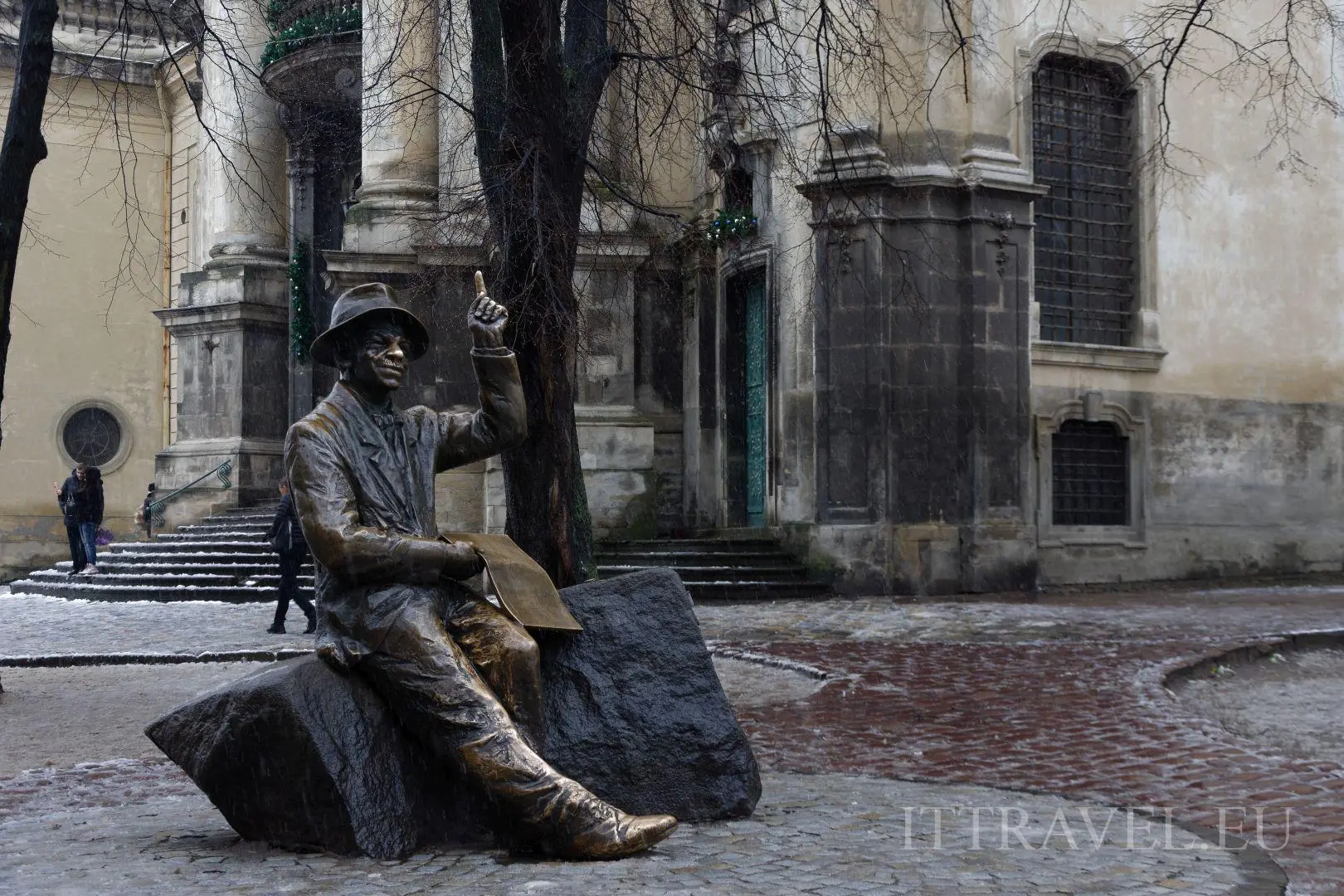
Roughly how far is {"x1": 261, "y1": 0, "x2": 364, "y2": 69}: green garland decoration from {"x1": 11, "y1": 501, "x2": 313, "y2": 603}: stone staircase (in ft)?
24.7

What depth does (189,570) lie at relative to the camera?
20734 mm

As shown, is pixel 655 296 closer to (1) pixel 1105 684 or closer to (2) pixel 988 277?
(2) pixel 988 277

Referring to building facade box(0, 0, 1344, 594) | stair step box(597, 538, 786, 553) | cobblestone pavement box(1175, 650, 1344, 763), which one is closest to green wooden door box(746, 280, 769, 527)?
building facade box(0, 0, 1344, 594)

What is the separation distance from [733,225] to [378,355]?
576 inches

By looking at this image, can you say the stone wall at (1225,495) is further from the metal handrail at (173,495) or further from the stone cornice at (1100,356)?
the metal handrail at (173,495)

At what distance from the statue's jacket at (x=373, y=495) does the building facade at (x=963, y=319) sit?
1065 centimetres

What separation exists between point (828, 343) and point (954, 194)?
8.12 feet

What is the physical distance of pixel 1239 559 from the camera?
70.1ft

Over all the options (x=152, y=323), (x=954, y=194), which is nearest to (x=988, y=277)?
(x=954, y=194)

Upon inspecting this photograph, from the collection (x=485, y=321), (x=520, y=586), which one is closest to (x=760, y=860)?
(x=520, y=586)

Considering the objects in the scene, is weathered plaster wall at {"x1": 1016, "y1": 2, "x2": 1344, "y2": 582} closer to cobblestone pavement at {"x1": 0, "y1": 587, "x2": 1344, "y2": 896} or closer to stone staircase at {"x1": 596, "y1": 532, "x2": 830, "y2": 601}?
cobblestone pavement at {"x1": 0, "y1": 587, "x2": 1344, "y2": 896}

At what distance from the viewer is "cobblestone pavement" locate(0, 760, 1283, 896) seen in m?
4.68

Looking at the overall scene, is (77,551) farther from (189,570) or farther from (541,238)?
(541,238)

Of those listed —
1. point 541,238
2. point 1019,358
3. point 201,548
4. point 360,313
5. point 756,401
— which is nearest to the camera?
point 360,313
